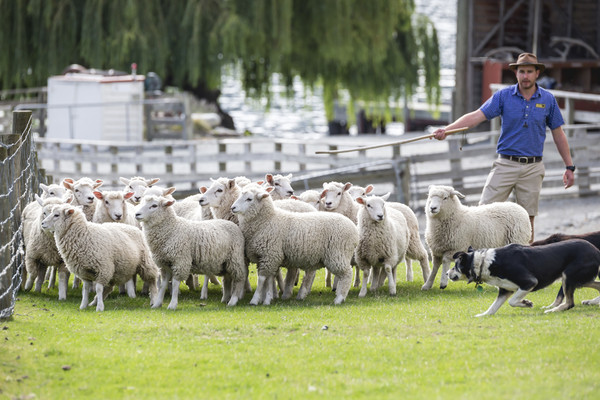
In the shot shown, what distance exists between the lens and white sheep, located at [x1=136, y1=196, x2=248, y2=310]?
914 centimetres

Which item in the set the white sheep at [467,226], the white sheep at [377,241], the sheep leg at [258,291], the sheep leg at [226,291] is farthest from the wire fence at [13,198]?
the white sheep at [467,226]

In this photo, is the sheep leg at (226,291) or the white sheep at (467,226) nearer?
the sheep leg at (226,291)

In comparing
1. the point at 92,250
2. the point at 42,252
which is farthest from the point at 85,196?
the point at 92,250

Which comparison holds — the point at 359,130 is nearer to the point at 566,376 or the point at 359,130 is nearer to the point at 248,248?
the point at 248,248

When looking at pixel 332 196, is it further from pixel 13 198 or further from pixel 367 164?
pixel 367 164

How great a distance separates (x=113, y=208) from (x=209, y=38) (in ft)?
42.9

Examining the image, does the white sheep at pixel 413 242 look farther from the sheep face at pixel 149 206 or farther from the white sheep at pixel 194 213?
the sheep face at pixel 149 206

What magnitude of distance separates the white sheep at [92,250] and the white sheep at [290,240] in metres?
1.13

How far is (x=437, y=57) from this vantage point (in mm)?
25422

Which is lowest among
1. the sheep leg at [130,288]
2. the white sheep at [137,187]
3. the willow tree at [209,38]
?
the sheep leg at [130,288]

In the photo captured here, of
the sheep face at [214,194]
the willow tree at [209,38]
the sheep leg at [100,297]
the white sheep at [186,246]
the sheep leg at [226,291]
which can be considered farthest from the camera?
the willow tree at [209,38]

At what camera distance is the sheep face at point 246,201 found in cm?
941

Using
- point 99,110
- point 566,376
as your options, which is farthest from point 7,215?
point 99,110

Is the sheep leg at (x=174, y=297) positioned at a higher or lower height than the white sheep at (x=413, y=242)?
lower
